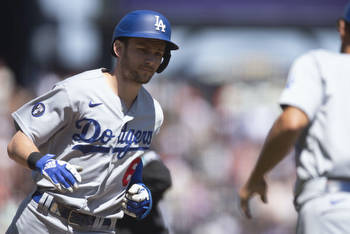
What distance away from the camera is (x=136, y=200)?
11.5 feet

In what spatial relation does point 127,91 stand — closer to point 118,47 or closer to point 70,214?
point 118,47

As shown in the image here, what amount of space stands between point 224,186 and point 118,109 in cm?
712

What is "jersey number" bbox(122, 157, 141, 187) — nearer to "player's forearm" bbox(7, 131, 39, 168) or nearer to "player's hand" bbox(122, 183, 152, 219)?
"player's hand" bbox(122, 183, 152, 219)

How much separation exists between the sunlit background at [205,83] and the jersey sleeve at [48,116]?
430cm

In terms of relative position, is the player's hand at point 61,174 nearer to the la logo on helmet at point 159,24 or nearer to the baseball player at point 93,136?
the baseball player at point 93,136

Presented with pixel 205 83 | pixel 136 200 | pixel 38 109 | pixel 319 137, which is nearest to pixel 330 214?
pixel 319 137

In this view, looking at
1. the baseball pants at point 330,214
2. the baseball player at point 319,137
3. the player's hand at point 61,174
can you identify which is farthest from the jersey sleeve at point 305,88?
the player's hand at point 61,174

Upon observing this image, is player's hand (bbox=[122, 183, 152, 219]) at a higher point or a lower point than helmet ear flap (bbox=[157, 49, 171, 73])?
lower

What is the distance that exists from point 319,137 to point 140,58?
960mm

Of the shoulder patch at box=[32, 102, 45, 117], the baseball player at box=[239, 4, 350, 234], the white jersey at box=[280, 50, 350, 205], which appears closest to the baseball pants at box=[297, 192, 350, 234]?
the baseball player at box=[239, 4, 350, 234]

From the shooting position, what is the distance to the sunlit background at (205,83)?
10008 mm

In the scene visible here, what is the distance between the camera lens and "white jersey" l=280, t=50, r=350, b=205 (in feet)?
10.2

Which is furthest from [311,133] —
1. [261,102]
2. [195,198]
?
[261,102]

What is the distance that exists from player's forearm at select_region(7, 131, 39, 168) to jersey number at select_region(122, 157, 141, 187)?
0.53m
